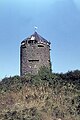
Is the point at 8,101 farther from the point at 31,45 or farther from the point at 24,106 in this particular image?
the point at 31,45

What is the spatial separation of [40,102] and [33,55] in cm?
1376

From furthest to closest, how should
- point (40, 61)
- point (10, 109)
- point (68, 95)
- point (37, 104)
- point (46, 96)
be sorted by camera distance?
1. point (40, 61)
2. point (68, 95)
3. point (46, 96)
4. point (37, 104)
5. point (10, 109)

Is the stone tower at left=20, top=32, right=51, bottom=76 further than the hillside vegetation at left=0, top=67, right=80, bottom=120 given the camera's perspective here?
Yes

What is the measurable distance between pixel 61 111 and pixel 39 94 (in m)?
2.82

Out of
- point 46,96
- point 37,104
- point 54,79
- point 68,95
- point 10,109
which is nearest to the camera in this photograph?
point 10,109

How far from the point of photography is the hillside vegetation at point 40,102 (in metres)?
15.3

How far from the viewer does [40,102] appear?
1767 cm

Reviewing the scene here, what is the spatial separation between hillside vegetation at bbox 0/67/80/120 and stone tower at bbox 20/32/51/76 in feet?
19.7

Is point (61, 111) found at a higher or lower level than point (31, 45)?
lower

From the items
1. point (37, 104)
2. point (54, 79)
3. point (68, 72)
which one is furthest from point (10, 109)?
point (68, 72)

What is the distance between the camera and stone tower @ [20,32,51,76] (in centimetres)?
3103

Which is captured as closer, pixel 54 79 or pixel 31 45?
pixel 54 79

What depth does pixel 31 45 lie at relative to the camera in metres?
31.9

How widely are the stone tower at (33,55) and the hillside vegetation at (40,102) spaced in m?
6.01
